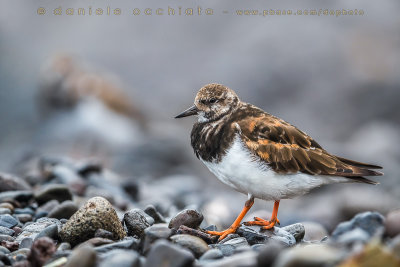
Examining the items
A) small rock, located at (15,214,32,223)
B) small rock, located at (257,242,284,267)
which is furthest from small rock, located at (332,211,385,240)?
small rock, located at (15,214,32,223)

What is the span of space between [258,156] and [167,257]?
1570mm

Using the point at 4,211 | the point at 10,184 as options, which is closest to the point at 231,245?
the point at 4,211

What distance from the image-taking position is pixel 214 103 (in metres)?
4.85

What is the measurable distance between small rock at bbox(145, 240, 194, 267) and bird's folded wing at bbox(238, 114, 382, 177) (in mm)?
1509

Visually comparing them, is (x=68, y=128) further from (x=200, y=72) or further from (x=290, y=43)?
(x=290, y=43)

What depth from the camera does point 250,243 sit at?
4293 mm

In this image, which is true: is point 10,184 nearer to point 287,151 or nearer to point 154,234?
point 154,234

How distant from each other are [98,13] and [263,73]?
7106mm

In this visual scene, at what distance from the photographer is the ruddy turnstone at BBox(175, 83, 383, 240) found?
4.36 meters

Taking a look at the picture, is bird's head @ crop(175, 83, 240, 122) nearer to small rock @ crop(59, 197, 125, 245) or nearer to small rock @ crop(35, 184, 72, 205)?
small rock @ crop(59, 197, 125, 245)

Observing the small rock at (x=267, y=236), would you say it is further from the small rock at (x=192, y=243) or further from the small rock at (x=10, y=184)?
the small rock at (x=10, y=184)

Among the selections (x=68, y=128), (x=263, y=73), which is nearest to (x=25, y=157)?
(x=68, y=128)

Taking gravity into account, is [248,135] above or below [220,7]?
below

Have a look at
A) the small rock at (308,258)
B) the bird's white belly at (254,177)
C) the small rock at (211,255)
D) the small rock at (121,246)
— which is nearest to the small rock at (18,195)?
the bird's white belly at (254,177)
